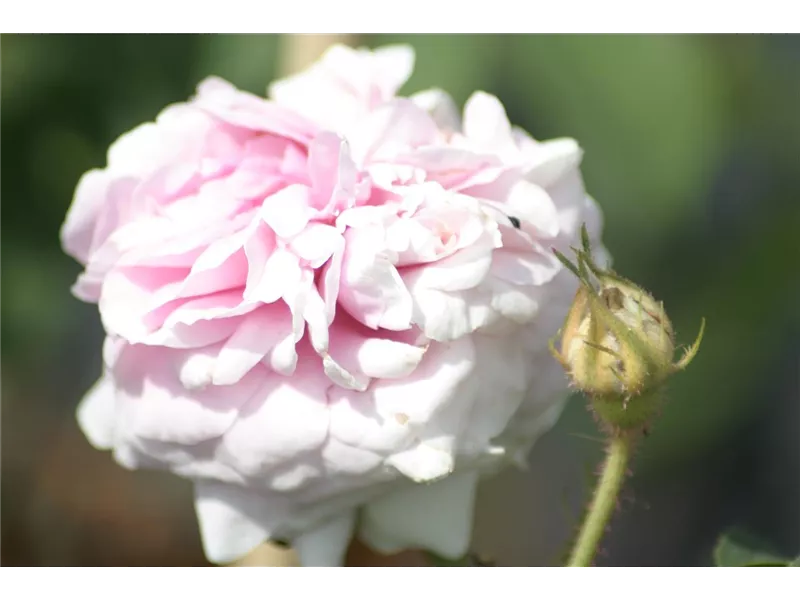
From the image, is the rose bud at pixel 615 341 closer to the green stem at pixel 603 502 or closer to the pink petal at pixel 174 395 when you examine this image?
the green stem at pixel 603 502

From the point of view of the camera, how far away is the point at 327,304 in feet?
1.37

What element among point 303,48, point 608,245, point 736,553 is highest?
point 303,48

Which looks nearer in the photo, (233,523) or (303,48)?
(233,523)

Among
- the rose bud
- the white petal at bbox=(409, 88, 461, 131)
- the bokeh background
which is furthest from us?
the bokeh background

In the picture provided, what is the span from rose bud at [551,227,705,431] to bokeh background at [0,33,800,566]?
0.38m

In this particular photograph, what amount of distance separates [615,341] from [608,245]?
66cm

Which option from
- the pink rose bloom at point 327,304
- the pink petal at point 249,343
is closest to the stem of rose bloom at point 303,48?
the pink rose bloom at point 327,304

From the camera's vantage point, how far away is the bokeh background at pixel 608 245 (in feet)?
3.00

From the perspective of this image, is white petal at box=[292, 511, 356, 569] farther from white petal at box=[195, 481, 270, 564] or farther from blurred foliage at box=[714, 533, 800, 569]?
blurred foliage at box=[714, 533, 800, 569]

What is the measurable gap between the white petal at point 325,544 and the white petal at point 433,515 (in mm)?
18

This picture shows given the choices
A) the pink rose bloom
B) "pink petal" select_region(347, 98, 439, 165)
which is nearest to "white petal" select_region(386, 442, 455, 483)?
the pink rose bloom

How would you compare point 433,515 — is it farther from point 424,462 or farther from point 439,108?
point 439,108

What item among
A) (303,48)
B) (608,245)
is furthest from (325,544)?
(608,245)

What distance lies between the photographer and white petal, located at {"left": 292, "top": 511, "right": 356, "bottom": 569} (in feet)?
1.55
